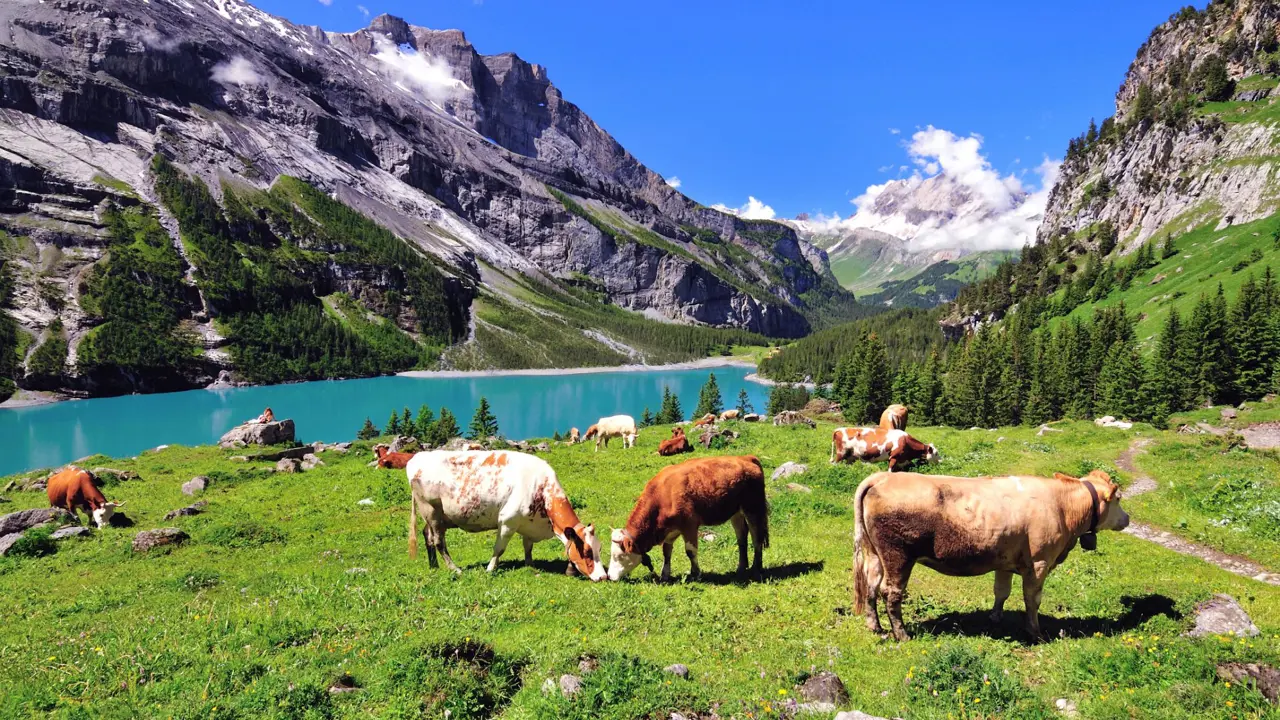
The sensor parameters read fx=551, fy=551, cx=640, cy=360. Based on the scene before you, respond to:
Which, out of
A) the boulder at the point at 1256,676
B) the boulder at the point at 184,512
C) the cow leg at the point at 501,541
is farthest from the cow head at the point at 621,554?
the boulder at the point at 184,512

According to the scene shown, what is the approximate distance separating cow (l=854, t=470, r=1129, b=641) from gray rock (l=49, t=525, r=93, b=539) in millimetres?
22878

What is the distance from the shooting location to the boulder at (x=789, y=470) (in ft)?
70.9

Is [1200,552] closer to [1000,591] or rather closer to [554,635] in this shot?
[1000,591]

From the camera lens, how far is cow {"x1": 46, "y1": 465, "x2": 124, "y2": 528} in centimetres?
1909

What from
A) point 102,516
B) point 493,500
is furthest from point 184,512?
point 493,500

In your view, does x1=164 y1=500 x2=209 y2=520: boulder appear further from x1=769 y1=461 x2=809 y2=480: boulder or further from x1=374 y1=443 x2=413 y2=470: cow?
x1=769 y1=461 x2=809 y2=480: boulder

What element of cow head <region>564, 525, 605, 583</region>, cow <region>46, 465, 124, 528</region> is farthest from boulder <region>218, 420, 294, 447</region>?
cow head <region>564, 525, 605, 583</region>

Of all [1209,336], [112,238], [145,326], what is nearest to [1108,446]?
[1209,336]

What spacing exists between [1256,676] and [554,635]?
28.6 ft

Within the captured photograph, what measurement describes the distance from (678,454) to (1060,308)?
126 m

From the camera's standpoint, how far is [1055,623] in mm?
9289

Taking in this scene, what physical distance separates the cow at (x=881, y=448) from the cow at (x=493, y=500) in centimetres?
1518

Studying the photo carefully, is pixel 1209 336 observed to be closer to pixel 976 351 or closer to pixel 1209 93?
pixel 976 351

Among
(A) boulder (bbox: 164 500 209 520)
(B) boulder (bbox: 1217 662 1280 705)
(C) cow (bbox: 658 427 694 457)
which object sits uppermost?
(B) boulder (bbox: 1217 662 1280 705)
